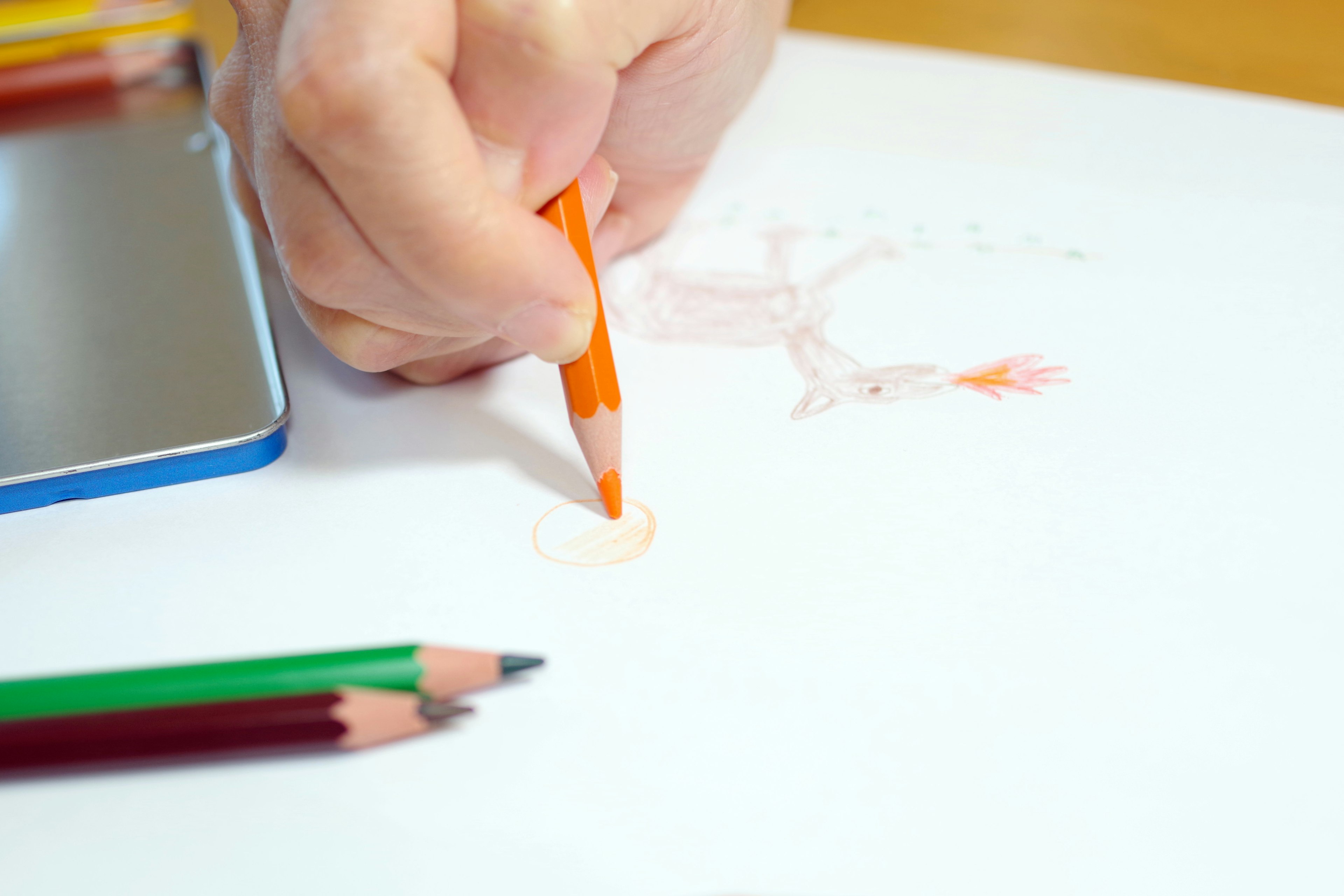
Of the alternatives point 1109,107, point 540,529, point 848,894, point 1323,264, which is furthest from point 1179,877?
point 1109,107

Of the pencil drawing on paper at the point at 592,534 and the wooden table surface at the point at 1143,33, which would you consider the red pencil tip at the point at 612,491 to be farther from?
the wooden table surface at the point at 1143,33

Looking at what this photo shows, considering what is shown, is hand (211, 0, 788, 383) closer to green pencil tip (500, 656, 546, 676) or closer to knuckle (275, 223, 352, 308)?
knuckle (275, 223, 352, 308)

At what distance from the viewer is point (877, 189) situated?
2.26 ft

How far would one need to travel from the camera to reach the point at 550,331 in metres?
0.45

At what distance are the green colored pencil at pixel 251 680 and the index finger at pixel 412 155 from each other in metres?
0.15

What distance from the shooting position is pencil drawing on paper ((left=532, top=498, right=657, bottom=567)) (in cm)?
47

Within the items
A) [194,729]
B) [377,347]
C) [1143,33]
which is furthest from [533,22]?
[1143,33]

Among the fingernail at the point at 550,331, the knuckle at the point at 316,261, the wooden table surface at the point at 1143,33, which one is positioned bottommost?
the fingernail at the point at 550,331

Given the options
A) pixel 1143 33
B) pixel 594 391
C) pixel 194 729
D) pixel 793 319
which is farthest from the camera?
pixel 1143 33

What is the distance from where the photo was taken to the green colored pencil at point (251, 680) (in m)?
0.38

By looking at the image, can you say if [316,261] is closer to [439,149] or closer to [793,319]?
[439,149]

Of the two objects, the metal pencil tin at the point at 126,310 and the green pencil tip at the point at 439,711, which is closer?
the green pencil tip at the point at 439,711

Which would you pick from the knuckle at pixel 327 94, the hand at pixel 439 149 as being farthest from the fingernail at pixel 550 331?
the knuckle at pixel 327 94

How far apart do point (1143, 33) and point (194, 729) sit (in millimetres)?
868
